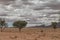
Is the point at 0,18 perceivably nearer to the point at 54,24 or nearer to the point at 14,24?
the point at 14,24

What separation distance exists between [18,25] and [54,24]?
2526 centimetres

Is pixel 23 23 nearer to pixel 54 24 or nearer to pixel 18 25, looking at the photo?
pixel 18 25

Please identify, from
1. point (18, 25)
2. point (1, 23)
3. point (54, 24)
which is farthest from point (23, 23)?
point (54, 24)

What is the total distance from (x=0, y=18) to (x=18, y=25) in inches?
356

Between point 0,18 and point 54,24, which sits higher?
point 0,18

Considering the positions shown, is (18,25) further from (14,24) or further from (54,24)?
(54,24)

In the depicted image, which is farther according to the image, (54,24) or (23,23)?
(54,24)

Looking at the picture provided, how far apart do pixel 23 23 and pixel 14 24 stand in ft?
15.4

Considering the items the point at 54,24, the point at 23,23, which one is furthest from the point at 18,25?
the point at 54,24

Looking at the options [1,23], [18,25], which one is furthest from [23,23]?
[1,23]

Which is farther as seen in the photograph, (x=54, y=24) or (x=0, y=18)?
(x=54, y=24)

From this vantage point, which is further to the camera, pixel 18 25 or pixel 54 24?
pixel 54 24

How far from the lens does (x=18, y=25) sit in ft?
297

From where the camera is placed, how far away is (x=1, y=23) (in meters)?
90.2
